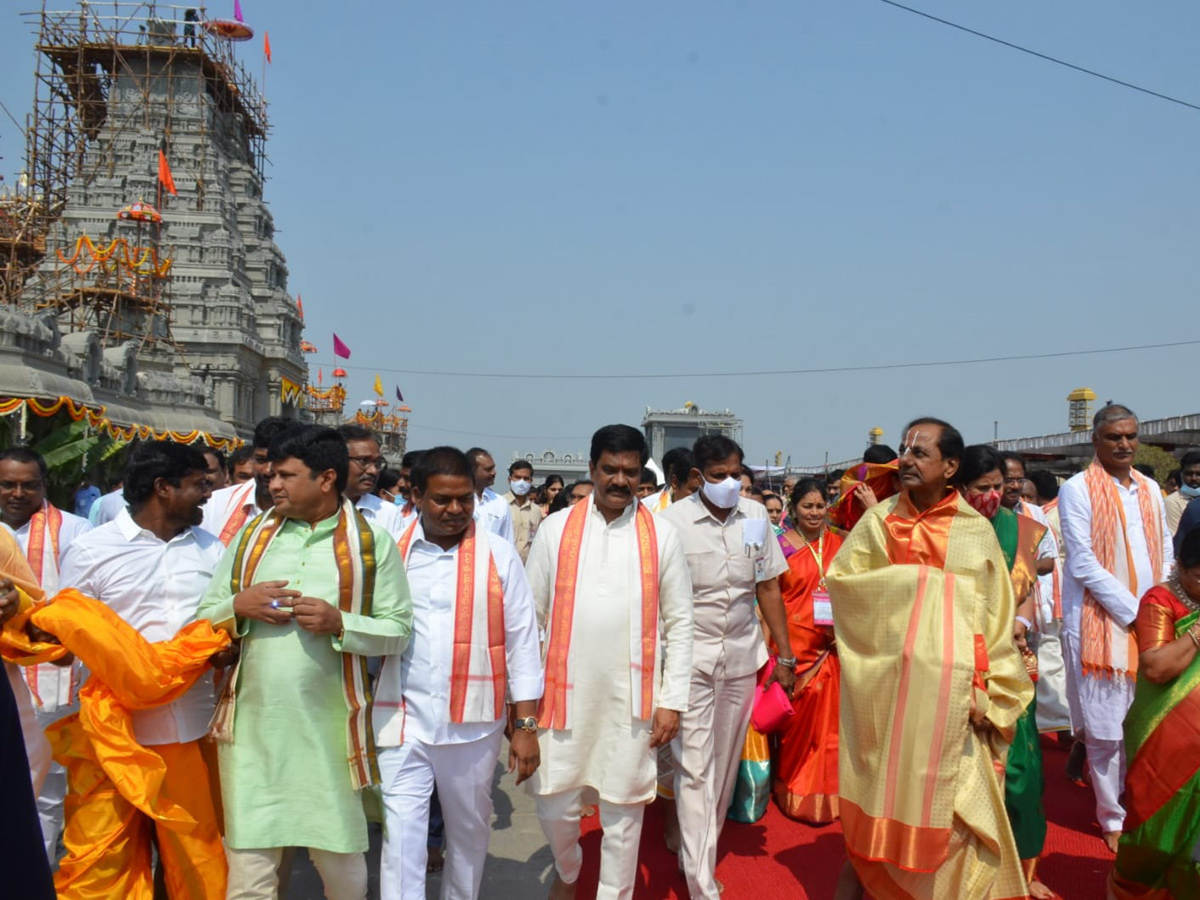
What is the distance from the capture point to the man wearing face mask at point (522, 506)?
37.2 feet

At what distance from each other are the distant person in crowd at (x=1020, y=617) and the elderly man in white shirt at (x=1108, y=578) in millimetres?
396

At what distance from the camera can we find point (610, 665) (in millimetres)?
4012

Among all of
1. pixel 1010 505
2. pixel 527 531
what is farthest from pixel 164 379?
pixel 1010 505

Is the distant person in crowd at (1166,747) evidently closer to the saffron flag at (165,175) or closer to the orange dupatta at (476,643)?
the orange dupatta at (476,643)

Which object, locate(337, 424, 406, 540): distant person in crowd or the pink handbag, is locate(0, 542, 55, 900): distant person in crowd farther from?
the pink handbag

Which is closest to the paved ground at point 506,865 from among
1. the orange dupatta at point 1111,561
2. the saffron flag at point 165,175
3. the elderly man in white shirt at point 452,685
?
the elderly man in white shirt at point 452,685

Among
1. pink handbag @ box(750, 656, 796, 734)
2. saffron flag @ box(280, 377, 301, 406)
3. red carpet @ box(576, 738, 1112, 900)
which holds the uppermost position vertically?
saffron flag @ box(280, 377, 301, 406)

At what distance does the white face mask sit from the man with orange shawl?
792mm

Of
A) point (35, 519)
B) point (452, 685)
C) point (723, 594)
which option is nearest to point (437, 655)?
point (452, 685)

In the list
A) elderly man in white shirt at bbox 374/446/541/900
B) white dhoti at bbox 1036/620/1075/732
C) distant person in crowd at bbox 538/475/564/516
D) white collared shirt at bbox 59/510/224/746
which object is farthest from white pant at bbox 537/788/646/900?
distant person in crowd at bbox 538/475/564/516

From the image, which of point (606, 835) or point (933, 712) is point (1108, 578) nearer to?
point (933, 712)

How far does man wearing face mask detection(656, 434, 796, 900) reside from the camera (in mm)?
4605

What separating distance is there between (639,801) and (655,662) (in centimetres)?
53

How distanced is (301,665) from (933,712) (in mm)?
2232
